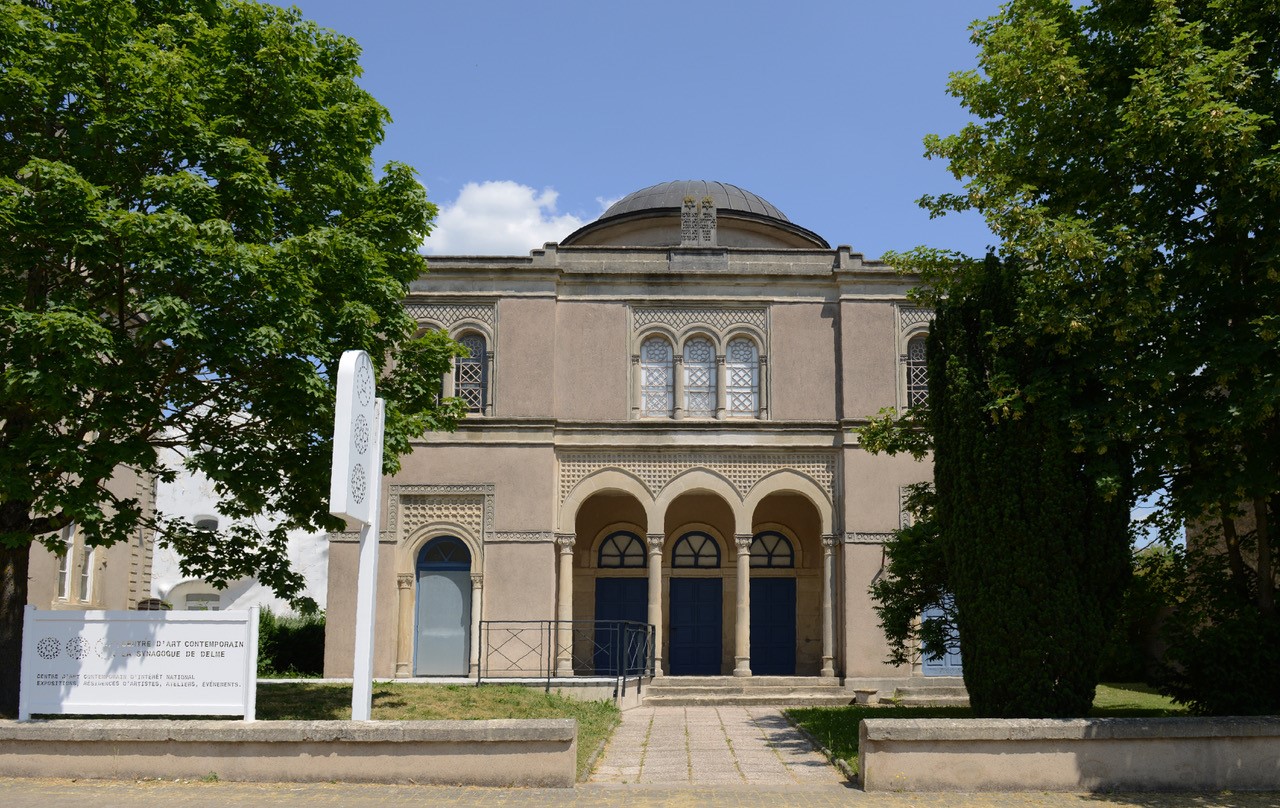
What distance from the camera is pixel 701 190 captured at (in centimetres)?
2792

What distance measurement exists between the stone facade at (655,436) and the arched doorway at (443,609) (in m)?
0.04

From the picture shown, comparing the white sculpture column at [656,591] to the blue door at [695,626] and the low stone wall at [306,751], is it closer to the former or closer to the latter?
the blue door at [695,626]

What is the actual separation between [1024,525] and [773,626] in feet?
44.0

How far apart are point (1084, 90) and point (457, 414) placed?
8.65 m

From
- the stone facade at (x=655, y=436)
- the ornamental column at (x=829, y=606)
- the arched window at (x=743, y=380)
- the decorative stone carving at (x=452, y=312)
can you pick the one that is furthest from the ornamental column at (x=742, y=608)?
the decorative stone carving at (x=452, y=312)

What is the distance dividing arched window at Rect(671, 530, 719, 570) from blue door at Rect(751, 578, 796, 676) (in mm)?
1019

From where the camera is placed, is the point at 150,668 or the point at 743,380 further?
the point at 743,380

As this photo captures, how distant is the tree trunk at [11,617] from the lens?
12.3 meters

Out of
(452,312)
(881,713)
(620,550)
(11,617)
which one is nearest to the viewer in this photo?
(11,617)

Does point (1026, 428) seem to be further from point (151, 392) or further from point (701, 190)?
point (701, 190)

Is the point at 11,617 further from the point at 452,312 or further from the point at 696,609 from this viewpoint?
the point at 696,609

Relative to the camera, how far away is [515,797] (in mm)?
9039

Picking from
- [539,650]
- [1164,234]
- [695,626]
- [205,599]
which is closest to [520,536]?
[539,650]

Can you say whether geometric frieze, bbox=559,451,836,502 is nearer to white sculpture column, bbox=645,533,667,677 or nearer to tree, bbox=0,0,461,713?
white sculpture column, bbox=645,533,667,677
